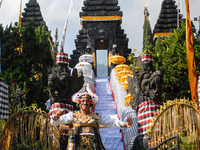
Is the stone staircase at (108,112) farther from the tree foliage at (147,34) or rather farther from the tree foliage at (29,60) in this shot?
the tree foliage at (147,34)

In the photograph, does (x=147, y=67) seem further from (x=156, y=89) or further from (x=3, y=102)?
(x=3, y=102)

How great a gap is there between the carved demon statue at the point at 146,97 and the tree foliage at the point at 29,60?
208 inches

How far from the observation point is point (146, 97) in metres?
6.66

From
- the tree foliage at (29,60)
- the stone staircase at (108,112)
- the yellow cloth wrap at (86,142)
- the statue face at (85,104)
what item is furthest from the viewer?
the tree foliage at (29,60)

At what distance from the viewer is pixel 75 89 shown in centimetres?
738

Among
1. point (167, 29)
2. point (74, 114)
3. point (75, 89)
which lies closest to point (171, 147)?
point (74, 114)

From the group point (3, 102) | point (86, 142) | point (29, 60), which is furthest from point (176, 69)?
point (3, 102)

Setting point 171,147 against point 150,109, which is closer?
point 171,147

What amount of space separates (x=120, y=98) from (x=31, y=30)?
561cm

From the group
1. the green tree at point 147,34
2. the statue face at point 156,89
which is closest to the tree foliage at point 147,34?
the green tree at point 147,34

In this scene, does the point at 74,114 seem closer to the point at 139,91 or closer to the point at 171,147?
the point at 171,147

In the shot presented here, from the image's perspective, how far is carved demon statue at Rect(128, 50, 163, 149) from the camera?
6.34 m

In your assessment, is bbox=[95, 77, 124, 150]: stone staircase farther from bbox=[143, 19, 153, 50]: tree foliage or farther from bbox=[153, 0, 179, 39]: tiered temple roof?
bbox=[153, 0, 179, 39]: tiered temple roof

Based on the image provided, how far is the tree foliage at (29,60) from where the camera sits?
11109 mm
